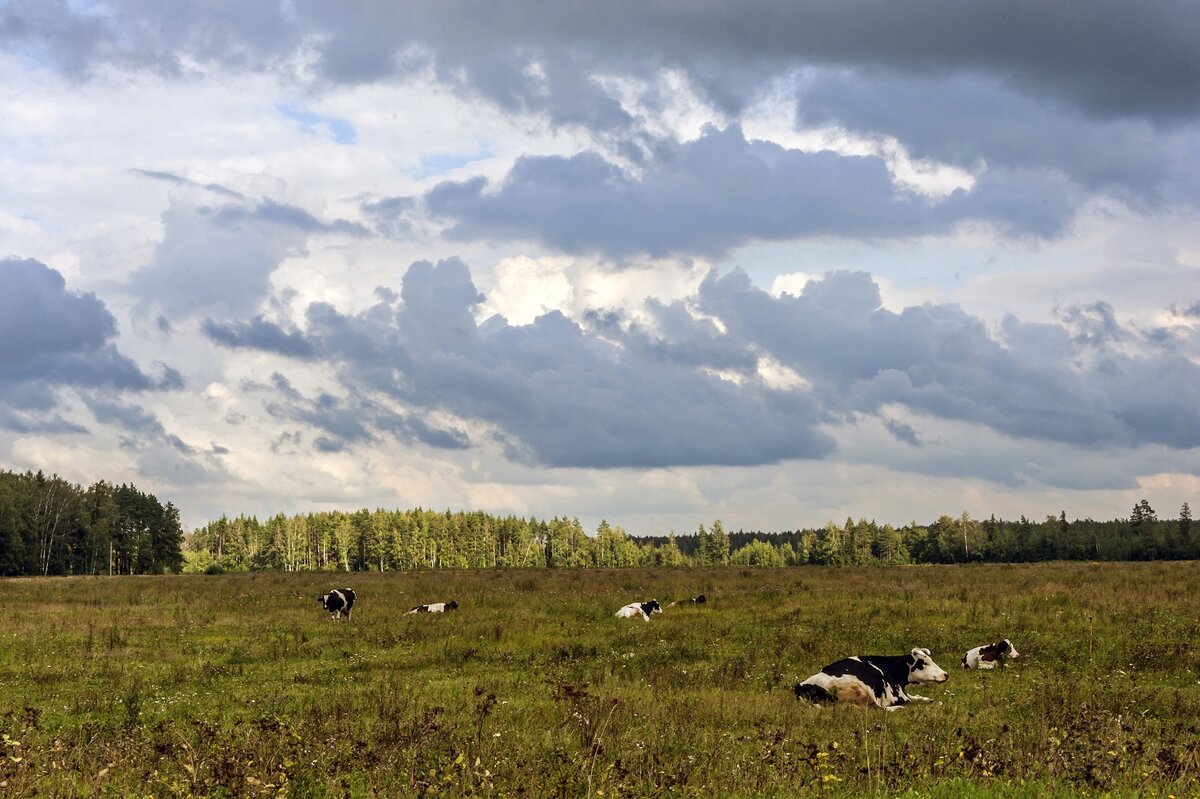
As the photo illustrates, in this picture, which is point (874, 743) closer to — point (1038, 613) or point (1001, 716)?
point (1001, 716)

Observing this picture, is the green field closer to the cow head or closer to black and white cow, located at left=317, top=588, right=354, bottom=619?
the cow head


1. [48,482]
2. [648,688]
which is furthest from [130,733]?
[48,482]

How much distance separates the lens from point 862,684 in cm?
1759

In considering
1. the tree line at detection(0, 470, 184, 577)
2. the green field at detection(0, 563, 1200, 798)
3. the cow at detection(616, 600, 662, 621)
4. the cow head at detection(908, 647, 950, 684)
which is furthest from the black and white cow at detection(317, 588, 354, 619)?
the tree line at detection(0, 470, 184, 577)

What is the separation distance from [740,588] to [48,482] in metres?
126

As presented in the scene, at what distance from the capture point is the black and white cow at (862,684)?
1733 centimetres

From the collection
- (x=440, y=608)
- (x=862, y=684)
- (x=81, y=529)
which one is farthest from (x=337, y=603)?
(x=81, y=529)

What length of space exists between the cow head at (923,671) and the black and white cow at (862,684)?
2.83 feet

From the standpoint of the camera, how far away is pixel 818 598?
112 ft

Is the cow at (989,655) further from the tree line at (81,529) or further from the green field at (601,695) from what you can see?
the tree line at (81,529)

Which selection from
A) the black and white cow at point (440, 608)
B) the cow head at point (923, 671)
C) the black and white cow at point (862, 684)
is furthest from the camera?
the black and white cow at point (440, 608)

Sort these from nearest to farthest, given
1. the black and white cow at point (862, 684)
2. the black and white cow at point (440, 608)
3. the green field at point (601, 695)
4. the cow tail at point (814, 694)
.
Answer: the green field at point (601, 695), the cow tail at point (814, 694), the black and white cow at point (862, 684), the black and white cow at point (440, 608)

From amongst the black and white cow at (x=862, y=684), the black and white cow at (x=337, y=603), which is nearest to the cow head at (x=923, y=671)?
the black and white cow at (x=862, y=684)

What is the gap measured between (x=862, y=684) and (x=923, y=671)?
3.41 meters
